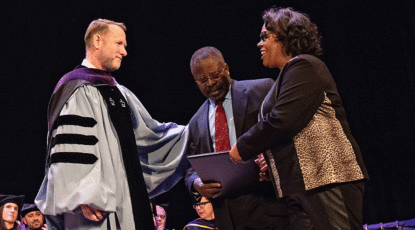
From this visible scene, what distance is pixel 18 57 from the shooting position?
645cm

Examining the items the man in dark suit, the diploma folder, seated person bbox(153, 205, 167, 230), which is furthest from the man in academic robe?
seated person bbox(153, 205, 167, 230)

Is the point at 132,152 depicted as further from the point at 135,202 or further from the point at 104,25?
the point at 104,25

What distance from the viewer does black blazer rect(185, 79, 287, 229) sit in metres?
2.72

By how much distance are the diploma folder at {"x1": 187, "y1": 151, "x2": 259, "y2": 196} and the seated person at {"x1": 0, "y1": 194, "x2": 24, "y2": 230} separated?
507 cm

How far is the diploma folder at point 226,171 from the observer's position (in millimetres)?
2414

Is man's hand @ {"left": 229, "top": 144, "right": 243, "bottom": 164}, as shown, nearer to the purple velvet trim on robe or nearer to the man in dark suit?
the man in dark suit

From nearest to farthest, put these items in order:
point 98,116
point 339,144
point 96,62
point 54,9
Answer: point 339,144, point 98,116, point 96,62, point 54,9

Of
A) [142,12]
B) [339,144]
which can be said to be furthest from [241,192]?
[142,12]

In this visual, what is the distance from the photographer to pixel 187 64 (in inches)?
256

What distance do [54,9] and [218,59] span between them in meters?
4.24

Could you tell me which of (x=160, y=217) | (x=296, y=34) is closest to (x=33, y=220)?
(x=160, y=217)

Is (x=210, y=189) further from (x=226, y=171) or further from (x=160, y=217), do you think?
(x=160, y=217)

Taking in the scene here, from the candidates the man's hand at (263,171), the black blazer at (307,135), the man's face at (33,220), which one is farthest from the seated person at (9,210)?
the black blazer at (307,135)

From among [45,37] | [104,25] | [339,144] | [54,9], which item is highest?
[54,9]
